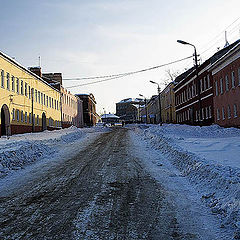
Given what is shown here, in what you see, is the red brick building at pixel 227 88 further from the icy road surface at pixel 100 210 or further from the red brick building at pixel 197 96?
the icy road surface at pixel 100 210

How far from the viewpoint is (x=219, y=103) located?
106 feet

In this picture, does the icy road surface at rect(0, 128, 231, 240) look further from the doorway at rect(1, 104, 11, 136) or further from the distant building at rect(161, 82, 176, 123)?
the distant building at rect(161, 82, 176, 123)

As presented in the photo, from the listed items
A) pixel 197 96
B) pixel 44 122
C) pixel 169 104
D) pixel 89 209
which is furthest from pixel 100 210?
pixel 169 104

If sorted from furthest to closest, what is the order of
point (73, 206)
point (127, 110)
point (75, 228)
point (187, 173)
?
point (127, 110) < point (187, 173) < point (73, 206) < point (75, 228)

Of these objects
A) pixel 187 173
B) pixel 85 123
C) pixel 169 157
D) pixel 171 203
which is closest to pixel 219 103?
pixel 169 157

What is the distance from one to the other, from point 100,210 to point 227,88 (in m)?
27.0

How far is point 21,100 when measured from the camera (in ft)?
118

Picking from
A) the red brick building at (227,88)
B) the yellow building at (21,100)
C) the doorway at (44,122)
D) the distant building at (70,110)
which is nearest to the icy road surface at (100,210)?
the red brick building at (227,88)

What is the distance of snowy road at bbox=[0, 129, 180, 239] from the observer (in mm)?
4543

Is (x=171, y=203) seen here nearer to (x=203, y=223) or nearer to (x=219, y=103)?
(x=203, y=223)

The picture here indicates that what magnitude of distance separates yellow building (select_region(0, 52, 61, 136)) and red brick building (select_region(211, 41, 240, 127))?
22.0 m

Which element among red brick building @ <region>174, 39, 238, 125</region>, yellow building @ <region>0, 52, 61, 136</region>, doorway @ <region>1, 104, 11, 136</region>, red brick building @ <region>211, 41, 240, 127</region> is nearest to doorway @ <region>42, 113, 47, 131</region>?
yellow building @ <region>0, 52, 61, 136</region>

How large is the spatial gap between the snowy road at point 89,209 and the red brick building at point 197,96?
58.3 feet

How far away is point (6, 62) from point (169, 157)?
2434cm
